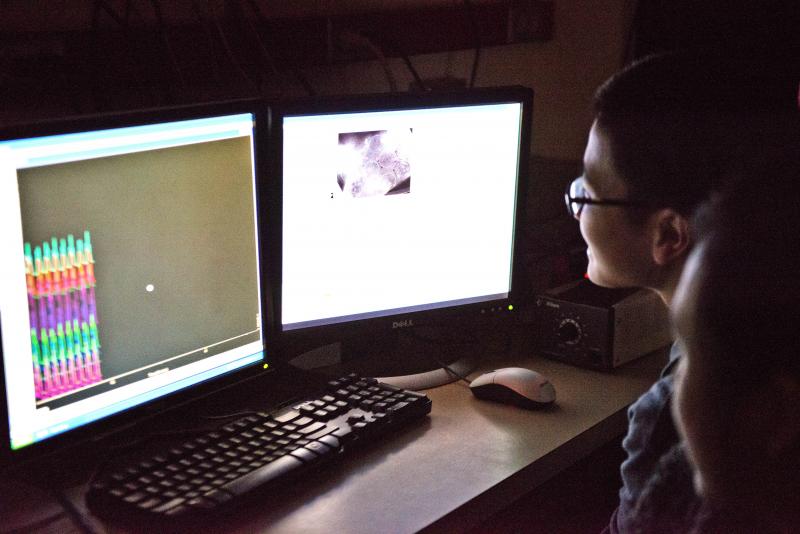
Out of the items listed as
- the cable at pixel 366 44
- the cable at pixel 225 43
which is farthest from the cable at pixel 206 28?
the cable at pixel 366 44

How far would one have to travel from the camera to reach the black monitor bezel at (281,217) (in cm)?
123

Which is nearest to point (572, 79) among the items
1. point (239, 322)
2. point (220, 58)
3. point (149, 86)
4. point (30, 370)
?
point (220, 58)

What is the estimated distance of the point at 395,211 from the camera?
1360mm

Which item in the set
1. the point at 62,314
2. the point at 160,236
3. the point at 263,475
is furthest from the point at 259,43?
the point at 263,475

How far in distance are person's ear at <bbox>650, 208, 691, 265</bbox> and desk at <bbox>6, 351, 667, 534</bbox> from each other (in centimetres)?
33

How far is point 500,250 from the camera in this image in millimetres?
1480

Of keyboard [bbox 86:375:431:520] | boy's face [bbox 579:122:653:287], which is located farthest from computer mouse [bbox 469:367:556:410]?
boy's face [bbox 579:122:653:287]

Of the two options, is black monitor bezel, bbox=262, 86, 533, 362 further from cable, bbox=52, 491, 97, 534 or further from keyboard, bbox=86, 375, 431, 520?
cable, bbox=52, 491, 97, 534

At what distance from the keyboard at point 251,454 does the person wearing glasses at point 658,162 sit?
0.33m

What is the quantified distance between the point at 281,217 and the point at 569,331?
565 mm

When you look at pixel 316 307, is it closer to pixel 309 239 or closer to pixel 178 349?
pixel 309 239

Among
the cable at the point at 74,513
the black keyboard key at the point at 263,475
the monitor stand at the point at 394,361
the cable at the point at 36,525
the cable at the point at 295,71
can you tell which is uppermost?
the cable at the point at 295,71

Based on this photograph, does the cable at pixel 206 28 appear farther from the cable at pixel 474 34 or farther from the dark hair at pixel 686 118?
the dark hair at pixel 686 118

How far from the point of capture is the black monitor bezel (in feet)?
4.04
